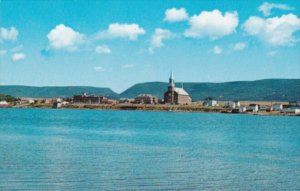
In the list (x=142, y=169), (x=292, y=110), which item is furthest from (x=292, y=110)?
(x=142, y=169)

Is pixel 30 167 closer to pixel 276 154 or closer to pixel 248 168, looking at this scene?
pixel 248 168

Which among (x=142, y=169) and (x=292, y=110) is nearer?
(x=142, y=169)

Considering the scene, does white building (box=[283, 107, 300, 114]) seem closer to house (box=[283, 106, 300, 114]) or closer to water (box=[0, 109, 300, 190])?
house (box=[283, 106, 300, 114])

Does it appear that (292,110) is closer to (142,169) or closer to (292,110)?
(292,110)

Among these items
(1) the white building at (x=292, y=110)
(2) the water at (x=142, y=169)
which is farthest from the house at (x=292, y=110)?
(2) the water at (x=142, y=169)

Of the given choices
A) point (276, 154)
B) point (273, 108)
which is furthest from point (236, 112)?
point (276, 154)

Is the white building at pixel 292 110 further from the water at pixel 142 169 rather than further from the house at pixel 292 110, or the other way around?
the water at pixel 142 169

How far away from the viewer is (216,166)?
32375 millimetres

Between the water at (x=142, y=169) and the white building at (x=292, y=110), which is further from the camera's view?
the white building at (x=292, y=110)

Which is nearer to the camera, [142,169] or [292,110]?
[142,169]

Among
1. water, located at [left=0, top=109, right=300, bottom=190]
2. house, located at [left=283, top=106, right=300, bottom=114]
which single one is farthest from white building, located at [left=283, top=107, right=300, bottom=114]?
water, located at [left=0, top=109, right=300, bottom=190]

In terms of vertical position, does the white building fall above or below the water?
above

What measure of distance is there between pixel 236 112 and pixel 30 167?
166073 mm

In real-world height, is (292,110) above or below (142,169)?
above
